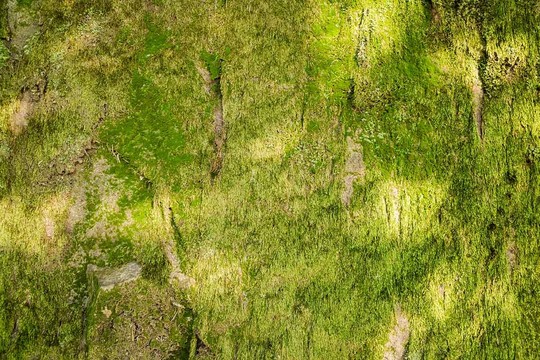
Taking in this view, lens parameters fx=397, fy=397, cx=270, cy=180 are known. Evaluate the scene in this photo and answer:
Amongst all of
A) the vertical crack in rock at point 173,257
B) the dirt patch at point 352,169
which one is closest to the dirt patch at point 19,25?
the vertical crack in rock at point 173,257

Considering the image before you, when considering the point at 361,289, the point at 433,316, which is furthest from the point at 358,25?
the point at 433,316

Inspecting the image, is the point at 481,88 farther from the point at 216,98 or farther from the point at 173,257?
the point at 173,257

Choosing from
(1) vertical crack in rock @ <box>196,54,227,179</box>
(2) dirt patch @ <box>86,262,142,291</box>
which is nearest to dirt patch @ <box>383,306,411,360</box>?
(1) vertical crack in rock @ <box>196,54,227,179</box>

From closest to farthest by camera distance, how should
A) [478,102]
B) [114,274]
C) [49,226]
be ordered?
[114,274], [49,226], [478,102]

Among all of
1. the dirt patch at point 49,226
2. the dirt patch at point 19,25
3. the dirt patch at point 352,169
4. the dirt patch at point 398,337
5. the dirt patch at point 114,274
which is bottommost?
the dirt patch at point 398,337

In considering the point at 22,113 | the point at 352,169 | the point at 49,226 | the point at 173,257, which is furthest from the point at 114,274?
the point at 352,169

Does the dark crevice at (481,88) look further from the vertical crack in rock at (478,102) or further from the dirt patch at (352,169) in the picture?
the dirt patch at (352,169)

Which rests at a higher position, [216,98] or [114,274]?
[216,98]
